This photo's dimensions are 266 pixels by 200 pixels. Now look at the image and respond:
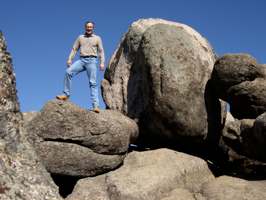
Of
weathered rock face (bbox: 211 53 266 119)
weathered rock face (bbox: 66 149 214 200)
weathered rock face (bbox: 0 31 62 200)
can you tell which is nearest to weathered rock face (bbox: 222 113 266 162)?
weathered rock face (bbox: 211 53 266 119)

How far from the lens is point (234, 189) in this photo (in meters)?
6.25

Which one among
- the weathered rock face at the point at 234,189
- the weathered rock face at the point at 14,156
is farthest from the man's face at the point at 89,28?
the weathered rock face at the point at 14,156

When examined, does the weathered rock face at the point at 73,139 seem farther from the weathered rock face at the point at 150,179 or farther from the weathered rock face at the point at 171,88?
the weathered rock face at the point at 171,88

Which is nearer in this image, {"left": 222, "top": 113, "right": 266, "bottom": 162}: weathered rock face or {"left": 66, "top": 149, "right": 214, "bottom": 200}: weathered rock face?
{"left": 66, "top": 149, "right": 214, "bottom": 200}: weathered rock face

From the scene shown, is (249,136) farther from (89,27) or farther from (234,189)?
(89,27)

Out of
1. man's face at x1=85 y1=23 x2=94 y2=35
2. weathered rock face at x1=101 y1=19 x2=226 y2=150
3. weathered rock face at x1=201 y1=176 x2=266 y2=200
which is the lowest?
weathered rock face at x1=201 y1=176 x2=266 y2=200

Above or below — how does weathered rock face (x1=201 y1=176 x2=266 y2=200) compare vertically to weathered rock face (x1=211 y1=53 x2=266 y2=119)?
below

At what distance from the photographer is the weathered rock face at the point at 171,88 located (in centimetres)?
741

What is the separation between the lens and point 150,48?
7.70m

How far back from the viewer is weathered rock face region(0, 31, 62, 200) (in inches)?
98.7

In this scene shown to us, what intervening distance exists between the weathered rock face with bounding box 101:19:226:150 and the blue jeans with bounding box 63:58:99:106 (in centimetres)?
136

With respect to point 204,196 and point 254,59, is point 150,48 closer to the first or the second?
point 254,59

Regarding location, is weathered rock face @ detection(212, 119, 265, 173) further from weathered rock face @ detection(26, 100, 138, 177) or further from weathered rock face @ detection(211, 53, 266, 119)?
weathered rock face @ detection(26, 100, 138, 177)

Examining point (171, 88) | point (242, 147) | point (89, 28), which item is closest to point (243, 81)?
point (242, 147)
